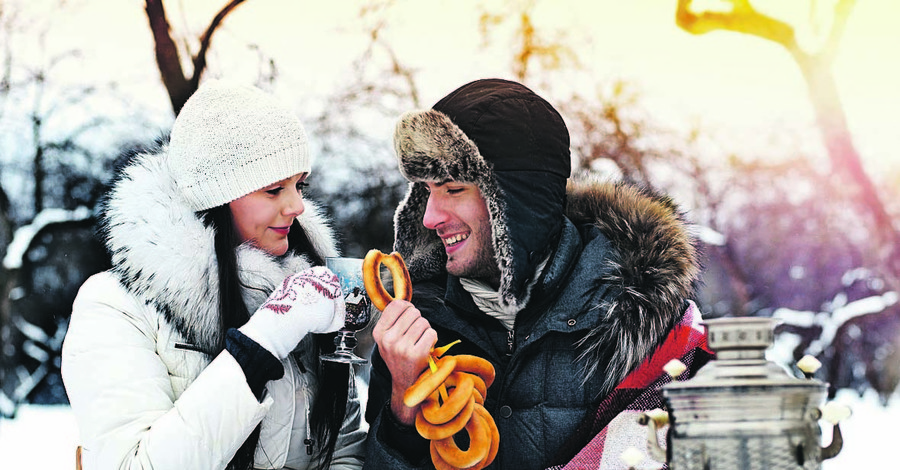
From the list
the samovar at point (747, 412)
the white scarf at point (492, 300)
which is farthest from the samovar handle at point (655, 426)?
the white scarf at point (492, 300)

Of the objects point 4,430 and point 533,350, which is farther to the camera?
point 4,430

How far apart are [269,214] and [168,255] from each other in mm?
257

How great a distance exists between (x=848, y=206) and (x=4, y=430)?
439cm

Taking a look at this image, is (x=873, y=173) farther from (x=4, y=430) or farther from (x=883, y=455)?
(x=4, y=430)

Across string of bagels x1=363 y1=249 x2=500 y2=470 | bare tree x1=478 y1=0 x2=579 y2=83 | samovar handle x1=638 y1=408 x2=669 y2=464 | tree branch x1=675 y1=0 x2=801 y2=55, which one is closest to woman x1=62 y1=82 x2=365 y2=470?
string of bagels x1=363 y1=249 x2=500 y2=470

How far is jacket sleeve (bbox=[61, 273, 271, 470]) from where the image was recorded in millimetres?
1643

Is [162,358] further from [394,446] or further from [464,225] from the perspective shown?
[464,225]

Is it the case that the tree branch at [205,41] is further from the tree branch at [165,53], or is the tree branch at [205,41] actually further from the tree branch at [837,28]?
the tree branch at [837,28]

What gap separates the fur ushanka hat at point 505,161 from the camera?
211 centimetres

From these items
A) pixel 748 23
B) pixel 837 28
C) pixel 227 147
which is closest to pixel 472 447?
pixel 227 147

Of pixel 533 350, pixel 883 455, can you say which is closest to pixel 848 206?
pixel 883 455

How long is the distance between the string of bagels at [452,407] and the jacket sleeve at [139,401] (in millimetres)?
317

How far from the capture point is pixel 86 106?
4281mm

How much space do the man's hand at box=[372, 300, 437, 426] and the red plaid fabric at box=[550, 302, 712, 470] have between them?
1.26 ft
